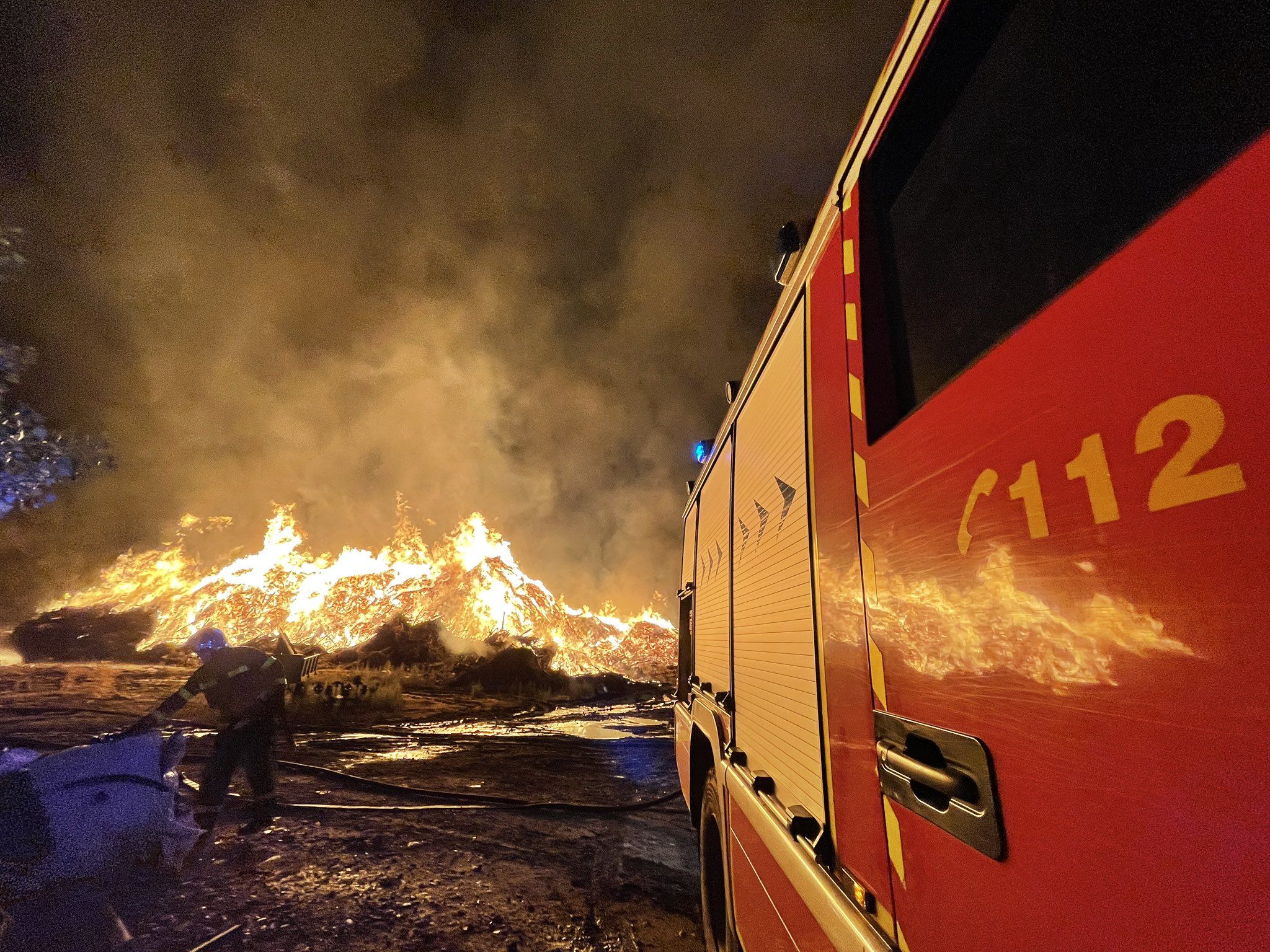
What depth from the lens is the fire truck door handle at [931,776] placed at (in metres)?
0.81

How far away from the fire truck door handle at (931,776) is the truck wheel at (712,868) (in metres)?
1.91

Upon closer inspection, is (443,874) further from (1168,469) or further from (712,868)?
(1168,469)

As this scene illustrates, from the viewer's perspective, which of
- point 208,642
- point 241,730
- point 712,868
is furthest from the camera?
point 208,642

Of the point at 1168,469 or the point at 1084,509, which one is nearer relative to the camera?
the point at 1168,469

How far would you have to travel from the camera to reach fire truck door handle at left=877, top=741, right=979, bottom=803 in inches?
32.0

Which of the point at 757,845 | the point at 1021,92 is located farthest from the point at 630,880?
the point at 1021,92

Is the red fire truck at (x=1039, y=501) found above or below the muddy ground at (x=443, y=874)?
above

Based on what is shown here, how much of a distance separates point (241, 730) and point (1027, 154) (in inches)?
279

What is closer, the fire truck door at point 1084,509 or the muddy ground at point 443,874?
the fire truck door at point 1084,509

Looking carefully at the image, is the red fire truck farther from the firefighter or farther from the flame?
the firefighter

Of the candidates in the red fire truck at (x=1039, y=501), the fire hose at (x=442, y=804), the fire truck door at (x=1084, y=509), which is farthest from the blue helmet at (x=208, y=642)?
the fire truck door at (x=1084, y=509)

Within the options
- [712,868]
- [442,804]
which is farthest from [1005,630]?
[442,804]

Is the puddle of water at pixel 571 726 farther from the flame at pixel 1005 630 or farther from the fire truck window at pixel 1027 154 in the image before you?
the fire truck window at pixel 1027 154

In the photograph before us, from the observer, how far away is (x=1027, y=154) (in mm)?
977
